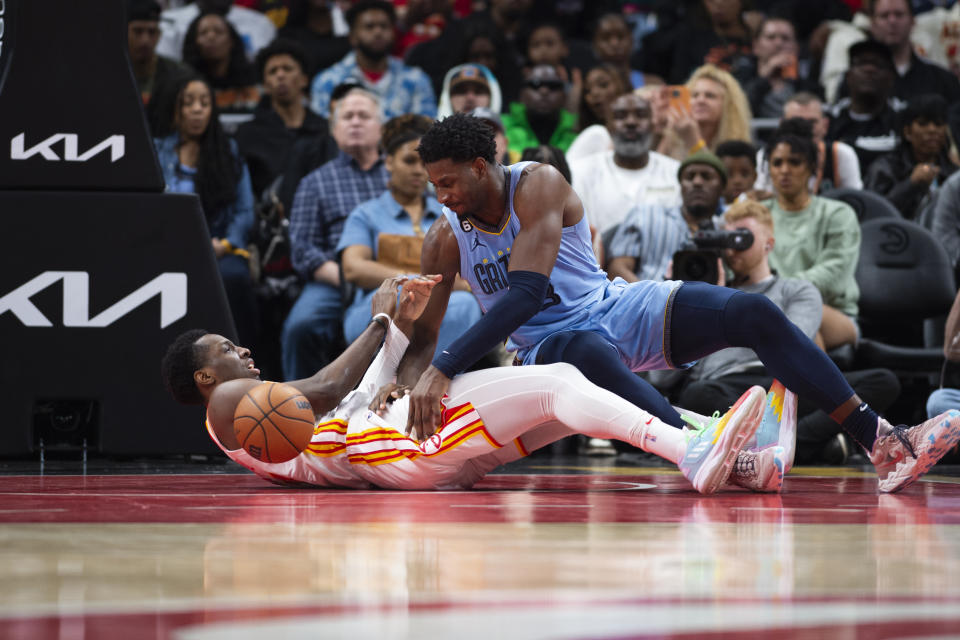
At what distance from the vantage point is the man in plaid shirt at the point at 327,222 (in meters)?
6.66

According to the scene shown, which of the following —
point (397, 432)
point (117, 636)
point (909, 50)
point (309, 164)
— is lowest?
point (397, 432)

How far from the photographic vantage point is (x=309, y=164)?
774 centimetres

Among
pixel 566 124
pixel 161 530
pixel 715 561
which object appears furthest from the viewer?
pixel 566 124

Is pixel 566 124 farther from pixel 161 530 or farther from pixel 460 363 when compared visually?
pixel 161 530

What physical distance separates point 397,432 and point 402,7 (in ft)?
23.5

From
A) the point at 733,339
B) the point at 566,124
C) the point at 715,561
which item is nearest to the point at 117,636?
the point at 715,561

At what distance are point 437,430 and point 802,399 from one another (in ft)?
8.94

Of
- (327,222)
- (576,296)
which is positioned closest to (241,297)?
(327,222)

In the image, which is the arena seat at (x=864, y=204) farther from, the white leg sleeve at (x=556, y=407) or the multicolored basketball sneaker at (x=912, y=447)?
the white leg sleeve at (x=556, y=407)

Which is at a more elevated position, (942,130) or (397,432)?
(942,130)

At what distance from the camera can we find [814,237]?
6773 mm

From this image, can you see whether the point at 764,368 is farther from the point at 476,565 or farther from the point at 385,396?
the point at 476,565

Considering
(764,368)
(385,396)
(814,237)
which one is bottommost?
(764,368)

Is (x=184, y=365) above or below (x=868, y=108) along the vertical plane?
below
